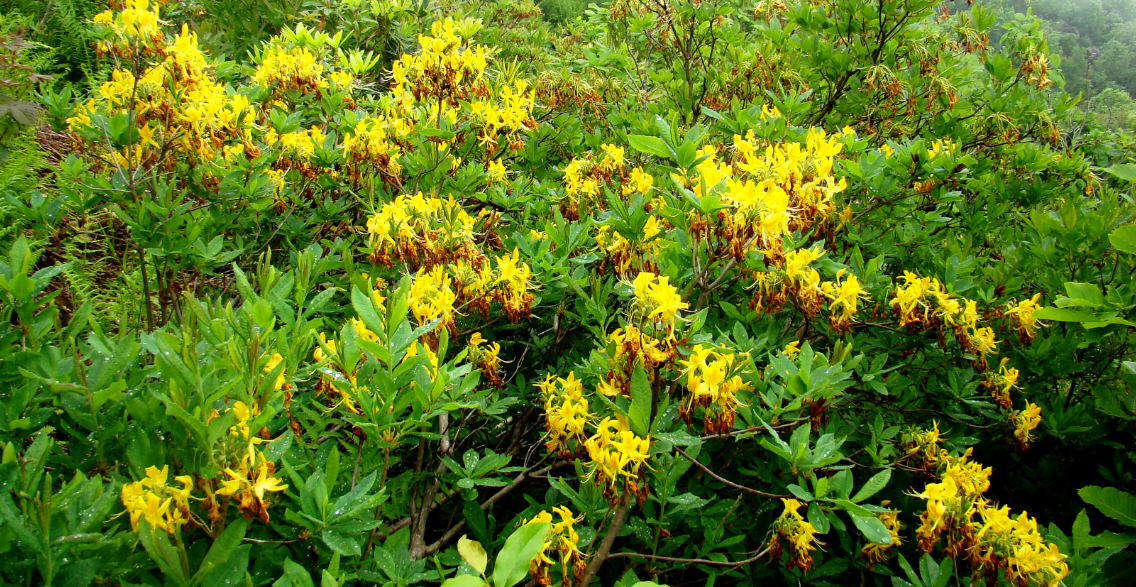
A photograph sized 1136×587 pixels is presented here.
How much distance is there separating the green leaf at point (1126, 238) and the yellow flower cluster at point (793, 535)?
0.90 metres

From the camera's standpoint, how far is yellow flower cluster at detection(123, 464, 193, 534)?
3.16 feet

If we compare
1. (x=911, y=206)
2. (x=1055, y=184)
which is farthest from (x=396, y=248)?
(x=1055, y=184)

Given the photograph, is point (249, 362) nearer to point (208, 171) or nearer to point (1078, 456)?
point (208, 171)

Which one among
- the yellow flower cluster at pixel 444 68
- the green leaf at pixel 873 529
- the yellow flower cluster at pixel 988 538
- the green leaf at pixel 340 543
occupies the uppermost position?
the yellow flower cluster at pixel 444 68

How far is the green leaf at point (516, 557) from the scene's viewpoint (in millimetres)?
778

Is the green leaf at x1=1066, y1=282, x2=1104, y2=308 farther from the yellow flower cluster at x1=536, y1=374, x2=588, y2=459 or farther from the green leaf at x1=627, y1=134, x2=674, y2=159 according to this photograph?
the yellow flower cluster at x1=536, y1=374, x2=588, y2=459

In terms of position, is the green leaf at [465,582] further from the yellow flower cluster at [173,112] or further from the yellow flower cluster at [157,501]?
the yellow flower cluster at [173,112]

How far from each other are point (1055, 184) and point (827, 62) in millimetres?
1284

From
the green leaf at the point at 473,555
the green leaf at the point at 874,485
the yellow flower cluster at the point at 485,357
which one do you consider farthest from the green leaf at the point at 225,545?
the green leaf at the point at 874,485

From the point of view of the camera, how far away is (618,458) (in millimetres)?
1307

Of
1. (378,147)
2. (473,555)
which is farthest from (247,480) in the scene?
(378,147)

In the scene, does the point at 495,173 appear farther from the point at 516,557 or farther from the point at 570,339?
the point at 516,557

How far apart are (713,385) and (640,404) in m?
0.18

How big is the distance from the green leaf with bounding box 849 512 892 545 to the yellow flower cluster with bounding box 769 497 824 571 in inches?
5.3
